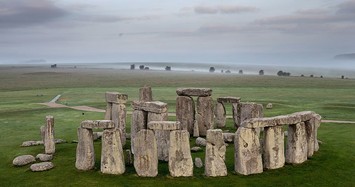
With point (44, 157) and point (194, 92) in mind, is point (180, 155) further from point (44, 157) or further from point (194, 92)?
point (194, 92)

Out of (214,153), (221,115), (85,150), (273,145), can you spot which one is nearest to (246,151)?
(214,153)

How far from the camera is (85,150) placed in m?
20.8

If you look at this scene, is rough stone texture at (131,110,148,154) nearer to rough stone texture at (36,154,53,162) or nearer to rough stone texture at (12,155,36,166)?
rough stone texture at (36,154,53,162)

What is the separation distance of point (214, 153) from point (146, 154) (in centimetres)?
340

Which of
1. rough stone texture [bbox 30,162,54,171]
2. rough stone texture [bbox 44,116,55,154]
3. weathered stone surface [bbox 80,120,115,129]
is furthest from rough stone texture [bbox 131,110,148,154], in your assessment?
rough stone texture [bbox 30,162,54,171]

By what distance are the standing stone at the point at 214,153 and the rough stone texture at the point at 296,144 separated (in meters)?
4.56

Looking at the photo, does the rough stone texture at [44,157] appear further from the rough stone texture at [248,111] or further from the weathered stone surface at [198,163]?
the rough stone texture at [248,111]

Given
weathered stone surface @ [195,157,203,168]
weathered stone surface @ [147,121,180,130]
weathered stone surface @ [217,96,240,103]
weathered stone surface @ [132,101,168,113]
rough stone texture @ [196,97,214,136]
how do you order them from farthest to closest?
weathered stone surface @ [217,96,240,103], rough stone texture @ [196,97,214,136], weathered stone surface @ [132,101,168,113], weathered stone surface @ [195,157,203,168], weathered stone surface @ [147,121,180,130]

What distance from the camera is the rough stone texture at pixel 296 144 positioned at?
21688mm

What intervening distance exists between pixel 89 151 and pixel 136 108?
5066mm

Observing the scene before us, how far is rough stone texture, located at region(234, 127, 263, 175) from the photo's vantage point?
65.2 ft

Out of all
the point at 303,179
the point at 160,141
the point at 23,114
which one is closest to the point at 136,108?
the point at 160,141

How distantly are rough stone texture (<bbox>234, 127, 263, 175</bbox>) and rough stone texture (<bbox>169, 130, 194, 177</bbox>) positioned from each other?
2.49 metres

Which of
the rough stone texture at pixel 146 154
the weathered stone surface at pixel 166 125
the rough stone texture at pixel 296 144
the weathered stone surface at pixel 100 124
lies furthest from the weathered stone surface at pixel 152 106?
the rough stone texture at pixel 296 144
